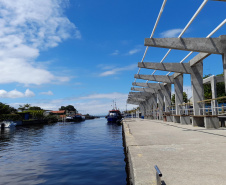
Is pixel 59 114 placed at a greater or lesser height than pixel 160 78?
lesser

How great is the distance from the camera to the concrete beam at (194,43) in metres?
12.2

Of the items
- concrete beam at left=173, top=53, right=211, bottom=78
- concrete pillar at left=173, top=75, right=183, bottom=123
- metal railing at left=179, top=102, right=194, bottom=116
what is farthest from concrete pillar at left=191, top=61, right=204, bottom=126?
concrete pillar at left=173, top=75, right=183, bottom=123

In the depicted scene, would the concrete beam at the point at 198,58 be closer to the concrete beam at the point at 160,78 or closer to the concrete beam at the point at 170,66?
the concrete beam at the point at 170,66

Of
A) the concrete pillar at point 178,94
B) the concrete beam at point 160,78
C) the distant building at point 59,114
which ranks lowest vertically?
the distant building at point 59,114

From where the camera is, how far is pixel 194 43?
12734 mm

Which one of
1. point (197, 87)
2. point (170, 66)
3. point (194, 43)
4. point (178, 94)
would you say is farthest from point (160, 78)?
point (194, 43)

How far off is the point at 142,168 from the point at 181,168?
2.92 feet

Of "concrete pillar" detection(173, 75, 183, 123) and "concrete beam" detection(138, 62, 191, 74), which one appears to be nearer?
"concrete beam" detection(138, 62, 191, 74)

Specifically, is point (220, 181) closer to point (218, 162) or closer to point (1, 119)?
point (218, 162)

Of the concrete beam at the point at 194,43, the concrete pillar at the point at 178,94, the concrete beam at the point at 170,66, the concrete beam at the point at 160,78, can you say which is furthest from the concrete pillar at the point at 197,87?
the concrete beam at the point at 160,78

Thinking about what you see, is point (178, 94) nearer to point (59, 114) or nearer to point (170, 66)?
point (170, 66)

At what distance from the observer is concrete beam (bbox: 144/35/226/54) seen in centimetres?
1216

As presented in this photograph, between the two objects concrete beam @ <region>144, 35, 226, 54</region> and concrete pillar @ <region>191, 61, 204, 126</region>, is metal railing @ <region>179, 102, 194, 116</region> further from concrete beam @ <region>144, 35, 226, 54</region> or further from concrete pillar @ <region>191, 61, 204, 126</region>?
concrete beam @ <region>144, 35, 226, 54</region>

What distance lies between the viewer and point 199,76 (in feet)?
56.5
